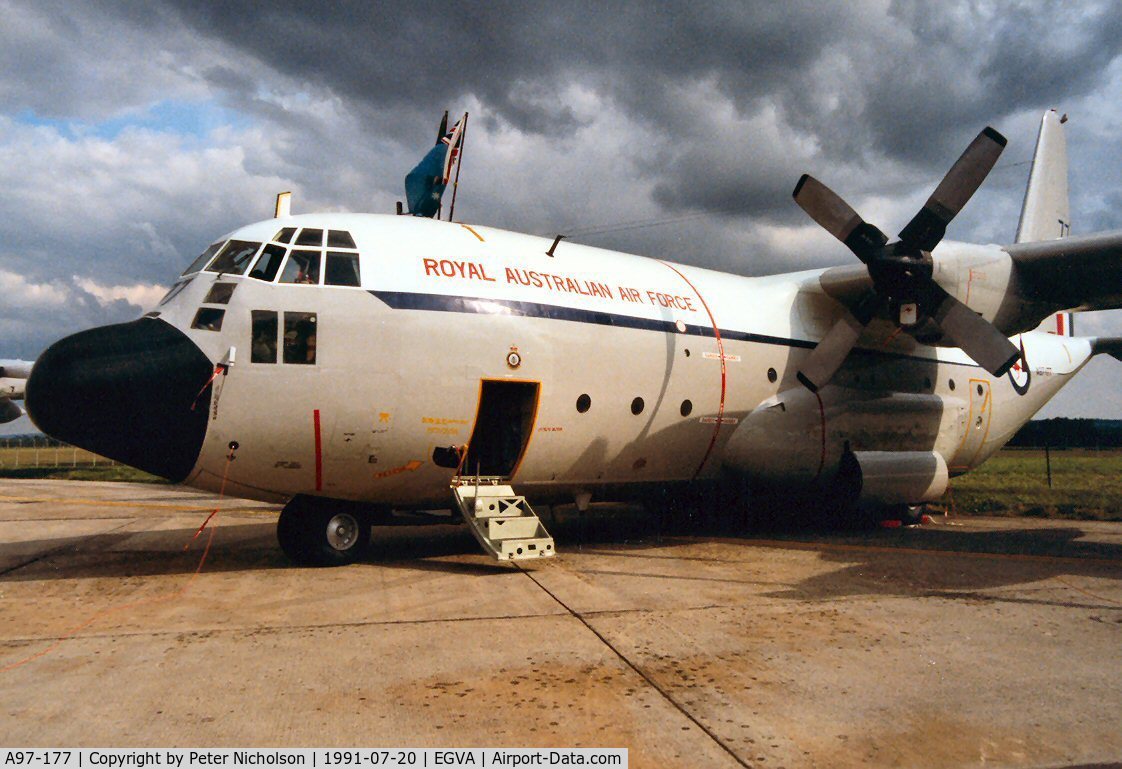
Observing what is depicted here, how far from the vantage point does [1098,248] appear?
11227 mm

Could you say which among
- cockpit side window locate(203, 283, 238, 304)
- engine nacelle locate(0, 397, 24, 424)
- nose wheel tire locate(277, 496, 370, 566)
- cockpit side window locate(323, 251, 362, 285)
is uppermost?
cockpit side window locate(323, 251, 362, 285)

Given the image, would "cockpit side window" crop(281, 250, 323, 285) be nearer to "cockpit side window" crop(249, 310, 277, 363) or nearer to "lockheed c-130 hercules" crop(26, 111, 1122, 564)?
"lockheed c-130 hercules" crop(26, 111, 1122, 564)

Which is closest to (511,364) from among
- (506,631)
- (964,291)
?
(506,631)

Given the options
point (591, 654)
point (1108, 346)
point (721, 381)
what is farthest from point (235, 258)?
point (1108, 346)

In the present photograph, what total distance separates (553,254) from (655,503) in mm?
5211

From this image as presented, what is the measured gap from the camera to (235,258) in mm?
8781

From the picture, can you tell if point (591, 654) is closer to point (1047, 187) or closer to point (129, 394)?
point (129, 394)

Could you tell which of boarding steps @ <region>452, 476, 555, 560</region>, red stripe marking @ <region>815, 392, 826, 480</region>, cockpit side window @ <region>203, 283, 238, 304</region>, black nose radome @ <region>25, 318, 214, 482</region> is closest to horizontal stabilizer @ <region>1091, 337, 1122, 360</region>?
red stripe marking @ <region>815, 392, 826, 480</region>

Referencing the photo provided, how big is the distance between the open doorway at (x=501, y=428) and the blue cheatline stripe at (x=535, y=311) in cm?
92

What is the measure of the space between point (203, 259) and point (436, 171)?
177 inches

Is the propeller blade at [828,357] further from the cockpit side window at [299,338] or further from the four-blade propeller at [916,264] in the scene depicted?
the cockpit side window at [299,338]

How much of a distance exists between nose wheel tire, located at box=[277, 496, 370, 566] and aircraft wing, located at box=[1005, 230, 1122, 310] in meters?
10.8

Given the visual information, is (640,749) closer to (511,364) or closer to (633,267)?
(511,364)

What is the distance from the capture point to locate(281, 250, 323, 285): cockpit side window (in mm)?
8680
